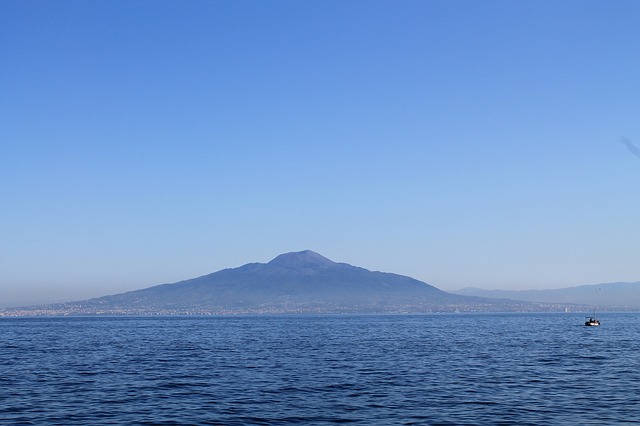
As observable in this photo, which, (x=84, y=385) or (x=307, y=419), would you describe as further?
(x=84, y=385)

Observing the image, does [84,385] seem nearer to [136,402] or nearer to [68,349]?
[136,402]

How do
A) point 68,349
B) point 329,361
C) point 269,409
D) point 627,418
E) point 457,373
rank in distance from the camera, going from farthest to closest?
point 68,349 < point 329,361 < point 457,373 < point 269,409 < point 627,418

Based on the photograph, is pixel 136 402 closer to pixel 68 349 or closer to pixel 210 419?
pixel 210 419

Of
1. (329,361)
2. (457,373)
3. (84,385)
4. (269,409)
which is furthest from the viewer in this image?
(329,361)

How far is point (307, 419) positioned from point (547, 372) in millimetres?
30422

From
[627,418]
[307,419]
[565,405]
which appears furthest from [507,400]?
[307,419]

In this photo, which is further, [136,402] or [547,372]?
[547,372]

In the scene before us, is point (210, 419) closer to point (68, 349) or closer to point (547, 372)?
point (547, 372)

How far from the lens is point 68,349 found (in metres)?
95.1

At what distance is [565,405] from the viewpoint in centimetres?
4297

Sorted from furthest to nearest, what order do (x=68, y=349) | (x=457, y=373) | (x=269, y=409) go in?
(x=68, y=349)
(x=457, y=373)
(x=269, y=409)

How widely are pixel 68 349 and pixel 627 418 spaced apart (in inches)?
3026

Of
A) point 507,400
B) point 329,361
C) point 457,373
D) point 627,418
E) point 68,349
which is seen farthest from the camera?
point 68,349

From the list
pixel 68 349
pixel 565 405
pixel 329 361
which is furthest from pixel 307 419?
pixel 68 349
